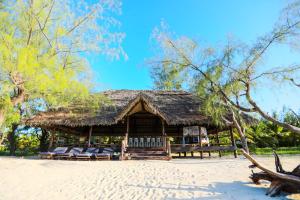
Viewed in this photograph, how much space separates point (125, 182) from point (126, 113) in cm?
529

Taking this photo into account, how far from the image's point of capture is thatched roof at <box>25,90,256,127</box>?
1267 centimetres

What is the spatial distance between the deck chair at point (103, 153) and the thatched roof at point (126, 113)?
137 cm

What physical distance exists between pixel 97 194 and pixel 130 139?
23.2 feet

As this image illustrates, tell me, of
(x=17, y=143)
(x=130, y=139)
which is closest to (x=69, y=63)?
(x=130, y=139)

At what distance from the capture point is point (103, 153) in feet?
41.2

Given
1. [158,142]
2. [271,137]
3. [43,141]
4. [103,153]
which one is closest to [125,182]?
[103,153]

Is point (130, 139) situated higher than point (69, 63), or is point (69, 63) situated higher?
point (69, 63)

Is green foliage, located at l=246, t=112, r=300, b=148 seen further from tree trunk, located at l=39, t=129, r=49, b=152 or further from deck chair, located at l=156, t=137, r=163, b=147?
tree trunk, located at l=39, t=129, r=49, b=152

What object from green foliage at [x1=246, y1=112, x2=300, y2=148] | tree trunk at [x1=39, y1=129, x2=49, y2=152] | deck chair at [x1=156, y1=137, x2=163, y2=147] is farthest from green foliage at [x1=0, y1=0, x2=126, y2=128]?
green foliage at [x1=246, y1=112, x2=300, y2=148]

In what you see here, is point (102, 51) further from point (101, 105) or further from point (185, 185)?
point (185, 185)

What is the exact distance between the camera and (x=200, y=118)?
13.3m

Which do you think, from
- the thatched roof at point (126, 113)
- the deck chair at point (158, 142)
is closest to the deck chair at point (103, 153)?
the thatched roof at point (126, 113)

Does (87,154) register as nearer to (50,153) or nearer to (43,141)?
(50,153)

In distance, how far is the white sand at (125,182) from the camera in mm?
6633
